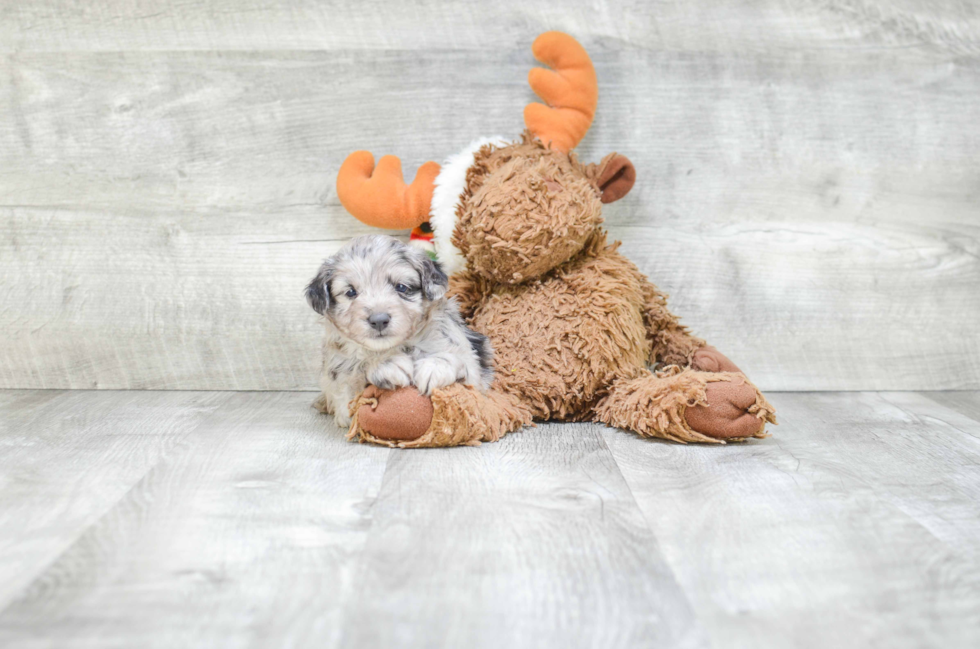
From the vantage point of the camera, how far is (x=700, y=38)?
2.51 metres

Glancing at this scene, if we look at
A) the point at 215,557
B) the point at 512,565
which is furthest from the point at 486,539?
the point at 215,557

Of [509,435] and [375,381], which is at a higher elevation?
[375,381]

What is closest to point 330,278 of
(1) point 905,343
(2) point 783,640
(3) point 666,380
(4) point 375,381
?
(4) point 375,381

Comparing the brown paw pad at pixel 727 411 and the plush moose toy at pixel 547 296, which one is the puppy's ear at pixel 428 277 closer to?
the plush moose toy at pixel 547 296

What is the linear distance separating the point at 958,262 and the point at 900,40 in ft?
2.59

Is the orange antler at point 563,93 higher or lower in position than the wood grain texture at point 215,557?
higher

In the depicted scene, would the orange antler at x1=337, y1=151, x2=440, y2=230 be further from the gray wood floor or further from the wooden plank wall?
the gray wood floor

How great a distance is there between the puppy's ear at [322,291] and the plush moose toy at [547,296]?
0.26 m

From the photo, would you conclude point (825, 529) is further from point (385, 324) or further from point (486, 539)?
point (385, 324)

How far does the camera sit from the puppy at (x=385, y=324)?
1.88 m

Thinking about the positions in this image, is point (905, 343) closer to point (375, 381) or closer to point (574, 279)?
point (574, 279)

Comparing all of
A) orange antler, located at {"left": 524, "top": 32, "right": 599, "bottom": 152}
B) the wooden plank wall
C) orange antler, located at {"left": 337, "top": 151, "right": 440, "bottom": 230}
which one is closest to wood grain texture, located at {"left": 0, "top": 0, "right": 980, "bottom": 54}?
the wooden plank wall

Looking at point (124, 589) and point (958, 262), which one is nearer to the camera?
point (124, 589)

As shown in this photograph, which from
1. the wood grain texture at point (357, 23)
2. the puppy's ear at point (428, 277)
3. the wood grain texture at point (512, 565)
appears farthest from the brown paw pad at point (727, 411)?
the wood grain texture at point (357, 23)
